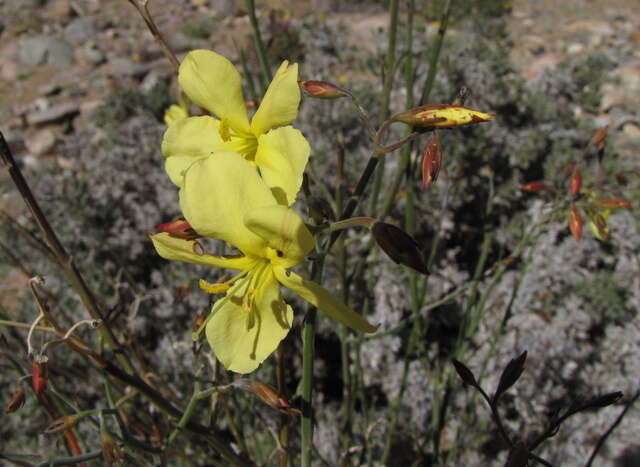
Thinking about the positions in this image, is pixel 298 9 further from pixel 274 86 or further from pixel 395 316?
pixel 274 86

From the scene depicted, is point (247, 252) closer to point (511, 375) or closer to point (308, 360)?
point (308, 360)

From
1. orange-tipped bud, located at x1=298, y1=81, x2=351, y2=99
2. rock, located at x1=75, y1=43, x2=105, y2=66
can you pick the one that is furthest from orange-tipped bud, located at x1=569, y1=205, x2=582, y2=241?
rock, located at x1=75, y1=43, x2=105, y2=66

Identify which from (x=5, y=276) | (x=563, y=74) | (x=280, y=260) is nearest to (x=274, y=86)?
(x=280, y=260)

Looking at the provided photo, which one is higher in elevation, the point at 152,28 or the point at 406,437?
the point at 152,28

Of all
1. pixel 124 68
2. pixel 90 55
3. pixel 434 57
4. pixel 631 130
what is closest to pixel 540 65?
pixel 631 130

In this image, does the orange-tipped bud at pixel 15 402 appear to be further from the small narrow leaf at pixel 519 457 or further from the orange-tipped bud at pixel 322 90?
the small narrow leaf at pixel 519 457

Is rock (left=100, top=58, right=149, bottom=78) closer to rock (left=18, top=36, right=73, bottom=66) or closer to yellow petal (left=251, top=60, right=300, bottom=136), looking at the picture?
rock (left=18, top=36, right=73, bottom=66)
